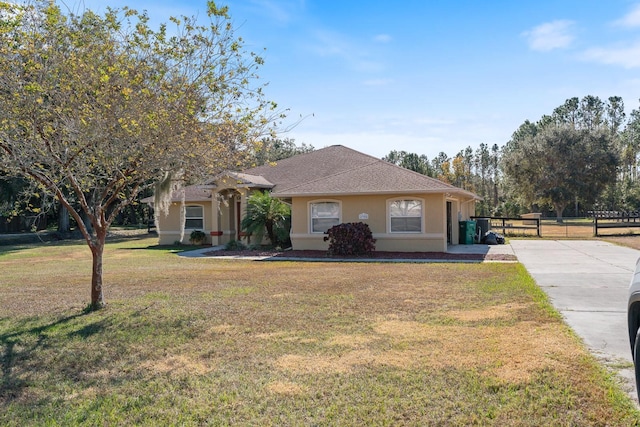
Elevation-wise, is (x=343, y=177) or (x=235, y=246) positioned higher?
(x=343, y=177)

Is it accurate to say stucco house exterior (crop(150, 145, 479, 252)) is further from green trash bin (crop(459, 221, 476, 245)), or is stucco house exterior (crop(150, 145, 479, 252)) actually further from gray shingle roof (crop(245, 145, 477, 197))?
green trash bin (crop(459, 221, 476, 245))

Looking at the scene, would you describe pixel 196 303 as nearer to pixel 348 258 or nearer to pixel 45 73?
pixel 45 73

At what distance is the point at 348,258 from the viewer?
16781 millimetres

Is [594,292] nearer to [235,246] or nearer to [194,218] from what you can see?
[235,246]

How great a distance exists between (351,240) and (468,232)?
300 inches

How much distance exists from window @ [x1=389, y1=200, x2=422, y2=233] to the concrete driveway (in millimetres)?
3709

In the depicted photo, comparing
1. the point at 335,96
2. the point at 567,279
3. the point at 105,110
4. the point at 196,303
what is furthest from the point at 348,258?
the point at 105,110

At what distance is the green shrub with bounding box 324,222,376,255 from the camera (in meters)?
17.3

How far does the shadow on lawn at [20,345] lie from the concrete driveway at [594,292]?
229 inches

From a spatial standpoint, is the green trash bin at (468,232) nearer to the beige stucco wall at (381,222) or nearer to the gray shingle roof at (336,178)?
the gray shingle roof at (336,178)

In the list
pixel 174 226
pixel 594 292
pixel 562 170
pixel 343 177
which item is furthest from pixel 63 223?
pixel 562 170

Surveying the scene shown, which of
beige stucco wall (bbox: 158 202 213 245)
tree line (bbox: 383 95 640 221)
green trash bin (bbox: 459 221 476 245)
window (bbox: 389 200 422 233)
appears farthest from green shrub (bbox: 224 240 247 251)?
tree line (bbox: 383 95 640 221)

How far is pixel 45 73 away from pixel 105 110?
2.91 feet

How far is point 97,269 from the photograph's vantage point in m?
8.25
